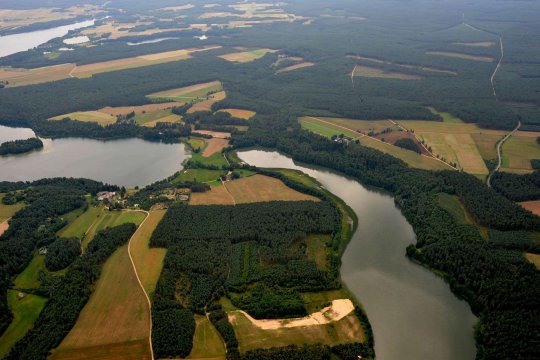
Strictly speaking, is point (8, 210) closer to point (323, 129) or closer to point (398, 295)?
point (398, 295)

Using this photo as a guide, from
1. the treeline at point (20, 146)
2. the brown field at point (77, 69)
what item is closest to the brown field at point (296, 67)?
the brown field at point (77, 69)

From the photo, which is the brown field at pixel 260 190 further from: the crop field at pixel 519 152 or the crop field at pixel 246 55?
the crop field at pixel 246 55

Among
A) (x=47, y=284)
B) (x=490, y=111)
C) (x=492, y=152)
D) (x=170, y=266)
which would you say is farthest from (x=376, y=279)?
(x=490, y=111)

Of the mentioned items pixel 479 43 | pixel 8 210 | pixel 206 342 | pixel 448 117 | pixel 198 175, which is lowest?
pixel 198 175

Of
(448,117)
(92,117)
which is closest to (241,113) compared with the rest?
(92,117)

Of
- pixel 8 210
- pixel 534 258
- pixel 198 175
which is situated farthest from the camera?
pixel 198 175

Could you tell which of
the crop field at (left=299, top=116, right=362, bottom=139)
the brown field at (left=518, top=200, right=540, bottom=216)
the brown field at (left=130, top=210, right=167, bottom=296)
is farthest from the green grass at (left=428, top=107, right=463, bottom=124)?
the brown field at (left=130, top=210, right=167, bottom=296)

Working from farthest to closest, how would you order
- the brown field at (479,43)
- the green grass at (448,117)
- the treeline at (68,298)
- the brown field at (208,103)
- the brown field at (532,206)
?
the brown field at (479,43), the brown field at (208,103), the green grass at (448,117), the brown field at (532,206), the treeline at (68,298)
